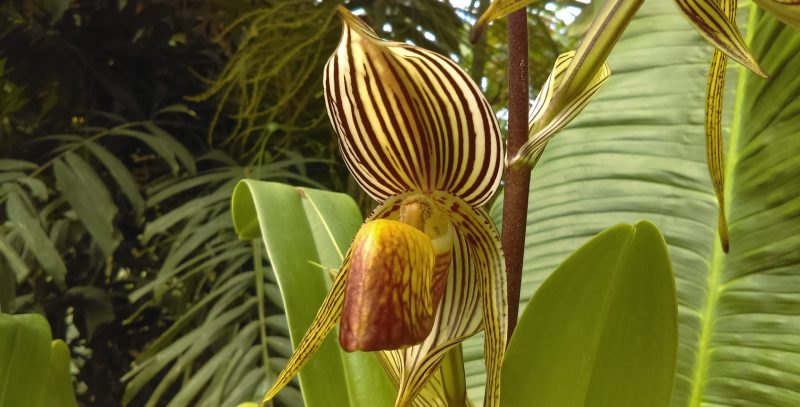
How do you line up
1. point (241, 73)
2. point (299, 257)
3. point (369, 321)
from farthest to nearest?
point (241, 73)
point (299, 257)
point (369, 321)

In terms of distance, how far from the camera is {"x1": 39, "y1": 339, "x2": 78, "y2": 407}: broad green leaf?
0.51 m

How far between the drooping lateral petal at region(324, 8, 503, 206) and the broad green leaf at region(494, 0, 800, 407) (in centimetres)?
46

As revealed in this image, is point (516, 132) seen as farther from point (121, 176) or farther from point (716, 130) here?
point (121, 176)

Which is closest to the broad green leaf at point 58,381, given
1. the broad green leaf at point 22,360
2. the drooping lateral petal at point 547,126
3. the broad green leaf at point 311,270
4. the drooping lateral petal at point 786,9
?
the broad green leaf at point 22,360

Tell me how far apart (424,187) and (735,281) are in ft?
1.57

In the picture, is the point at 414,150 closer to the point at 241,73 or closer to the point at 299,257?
the point at 299,257

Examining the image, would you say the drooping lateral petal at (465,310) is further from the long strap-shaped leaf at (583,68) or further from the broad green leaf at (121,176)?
the broad green leaf at (121,176)

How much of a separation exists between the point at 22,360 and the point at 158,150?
2.21 ft

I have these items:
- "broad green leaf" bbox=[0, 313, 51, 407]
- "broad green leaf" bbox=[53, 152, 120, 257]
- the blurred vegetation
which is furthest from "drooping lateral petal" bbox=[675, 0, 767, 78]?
"broad green leaf" bbox=[53, 152, 120, 257]

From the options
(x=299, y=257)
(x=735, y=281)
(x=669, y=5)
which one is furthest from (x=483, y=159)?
(x=669, y=5)

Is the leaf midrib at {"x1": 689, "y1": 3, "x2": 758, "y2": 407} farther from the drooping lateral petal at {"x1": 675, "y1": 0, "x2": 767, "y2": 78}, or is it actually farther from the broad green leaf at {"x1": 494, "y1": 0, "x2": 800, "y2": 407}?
the drooping lateral petal at {"x1": 675, "y1": 0, "x2": 767, "y2": 78}

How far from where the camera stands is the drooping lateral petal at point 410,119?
0.34m

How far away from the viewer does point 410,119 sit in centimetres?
36

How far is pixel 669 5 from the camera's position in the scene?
0.91 m
